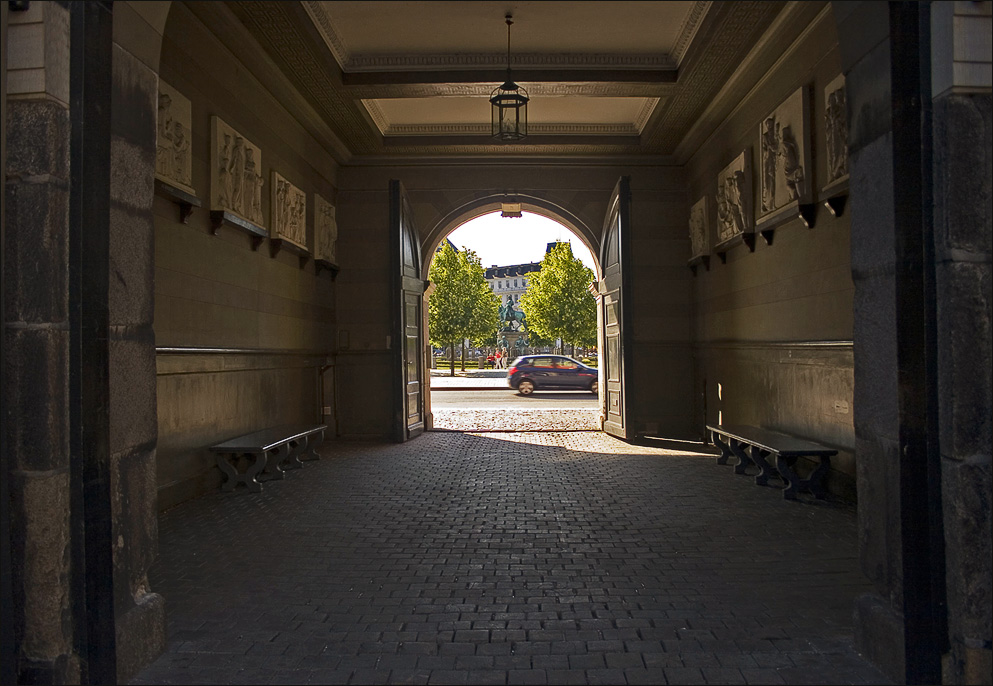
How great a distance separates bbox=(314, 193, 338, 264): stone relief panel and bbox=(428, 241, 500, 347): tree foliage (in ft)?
87.9

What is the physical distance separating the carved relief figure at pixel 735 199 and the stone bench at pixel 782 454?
2.60 m

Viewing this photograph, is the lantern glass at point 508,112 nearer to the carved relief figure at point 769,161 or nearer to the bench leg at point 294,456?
the carved relief figure at point 769,161

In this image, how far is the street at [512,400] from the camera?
18.0 metres

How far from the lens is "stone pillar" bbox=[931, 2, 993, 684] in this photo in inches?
106

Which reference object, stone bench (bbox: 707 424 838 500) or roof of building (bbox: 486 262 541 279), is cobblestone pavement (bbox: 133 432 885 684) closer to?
stone bench (bbox: 707 424 838 500)

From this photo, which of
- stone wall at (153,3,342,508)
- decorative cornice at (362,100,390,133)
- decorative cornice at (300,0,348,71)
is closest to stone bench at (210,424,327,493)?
stone wall at (153,3,342,508)

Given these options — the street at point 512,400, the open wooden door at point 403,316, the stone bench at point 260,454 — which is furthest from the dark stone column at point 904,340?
the street at point 512,400

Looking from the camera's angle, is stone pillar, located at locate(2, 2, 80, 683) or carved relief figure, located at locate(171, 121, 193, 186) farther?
carved relief figure, located at locate(171, 121, 193, 186)

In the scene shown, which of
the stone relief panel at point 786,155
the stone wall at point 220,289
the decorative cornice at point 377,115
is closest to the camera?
the stone wall at point 220,289

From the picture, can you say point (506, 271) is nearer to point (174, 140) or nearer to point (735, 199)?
point (735, 199)

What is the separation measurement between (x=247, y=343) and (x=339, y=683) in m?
5.98

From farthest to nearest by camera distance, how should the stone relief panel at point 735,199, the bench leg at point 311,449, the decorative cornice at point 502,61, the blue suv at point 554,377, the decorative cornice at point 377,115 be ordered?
the blue suv at point 554,377 → the decorative cornice at point 377,115 → the bench leg at point 311,449 → the decorative cornice at point 502,61 → the stone relief panel at point 735,199

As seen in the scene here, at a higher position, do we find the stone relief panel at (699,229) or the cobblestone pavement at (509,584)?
the stone relief panel at (699,229)

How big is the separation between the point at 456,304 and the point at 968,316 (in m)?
36.8
